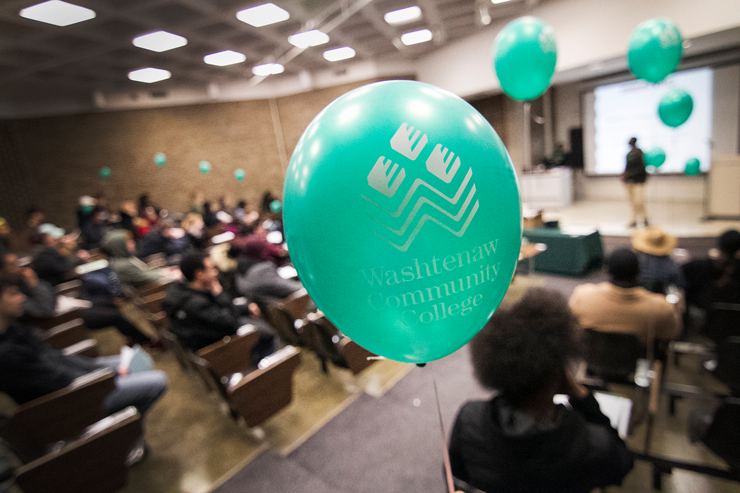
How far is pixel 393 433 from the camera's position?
230 cm

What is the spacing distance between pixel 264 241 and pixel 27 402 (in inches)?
85.4

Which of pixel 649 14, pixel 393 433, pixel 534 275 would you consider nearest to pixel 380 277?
pixel 393 433

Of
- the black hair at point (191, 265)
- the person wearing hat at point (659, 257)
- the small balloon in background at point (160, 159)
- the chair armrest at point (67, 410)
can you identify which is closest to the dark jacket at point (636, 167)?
the person wearing hat at point (659, 257)

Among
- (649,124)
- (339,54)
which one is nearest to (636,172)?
(649,124)

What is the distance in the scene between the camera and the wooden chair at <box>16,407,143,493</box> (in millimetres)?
1699

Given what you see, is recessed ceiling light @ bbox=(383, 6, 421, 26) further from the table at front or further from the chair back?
the chair back

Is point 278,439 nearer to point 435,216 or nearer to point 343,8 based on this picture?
point 435,216

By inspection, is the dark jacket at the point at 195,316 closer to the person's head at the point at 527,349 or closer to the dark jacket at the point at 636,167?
the person's head at the point at 527,349

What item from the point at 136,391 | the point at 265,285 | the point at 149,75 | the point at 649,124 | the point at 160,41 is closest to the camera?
the point at 136,391

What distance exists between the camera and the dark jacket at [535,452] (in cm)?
100

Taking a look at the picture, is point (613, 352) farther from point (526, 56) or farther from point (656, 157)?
point (656, 157)

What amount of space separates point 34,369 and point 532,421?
103 inches

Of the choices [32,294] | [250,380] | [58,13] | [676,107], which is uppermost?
[58,13]

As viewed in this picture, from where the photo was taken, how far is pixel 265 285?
3539 mm
